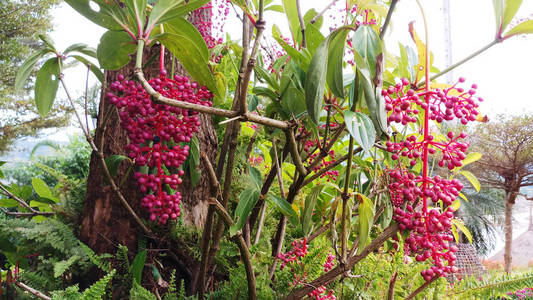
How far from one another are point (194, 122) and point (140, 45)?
95 mm

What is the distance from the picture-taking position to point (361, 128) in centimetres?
33

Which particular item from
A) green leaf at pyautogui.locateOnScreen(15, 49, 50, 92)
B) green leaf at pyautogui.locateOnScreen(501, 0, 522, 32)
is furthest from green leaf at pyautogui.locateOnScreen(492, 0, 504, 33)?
green leaf at pyautogui.locateOnScreen(15, 49, 50, 92)

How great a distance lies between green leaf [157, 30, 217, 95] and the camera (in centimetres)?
35

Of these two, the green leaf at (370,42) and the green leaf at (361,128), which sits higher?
the green leaf at (370,42)

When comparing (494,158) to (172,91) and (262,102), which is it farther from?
(172,91)

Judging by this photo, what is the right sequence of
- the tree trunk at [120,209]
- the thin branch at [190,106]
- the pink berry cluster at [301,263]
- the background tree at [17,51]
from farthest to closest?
the background tree at [17,51] → the tree trunk at [120,209] → the pink berry cluster at [301,263] → the thin branch at [190,106]

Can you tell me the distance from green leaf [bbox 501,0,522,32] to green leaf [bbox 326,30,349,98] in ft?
0.55

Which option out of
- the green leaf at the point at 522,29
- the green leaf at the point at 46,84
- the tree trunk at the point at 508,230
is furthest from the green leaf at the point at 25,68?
the tree trunk at the point at 508,230

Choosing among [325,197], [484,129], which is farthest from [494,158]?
[325,197]

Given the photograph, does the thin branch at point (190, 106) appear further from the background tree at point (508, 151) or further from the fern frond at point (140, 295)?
the background tree at point (508, 151)

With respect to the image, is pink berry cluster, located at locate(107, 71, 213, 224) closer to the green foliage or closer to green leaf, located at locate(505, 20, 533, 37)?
green leaf, located at locate(505, 20, 533, 37)

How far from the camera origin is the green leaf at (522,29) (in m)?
0.34

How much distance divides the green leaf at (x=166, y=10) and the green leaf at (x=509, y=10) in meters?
0.31

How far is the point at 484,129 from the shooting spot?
3145mm
